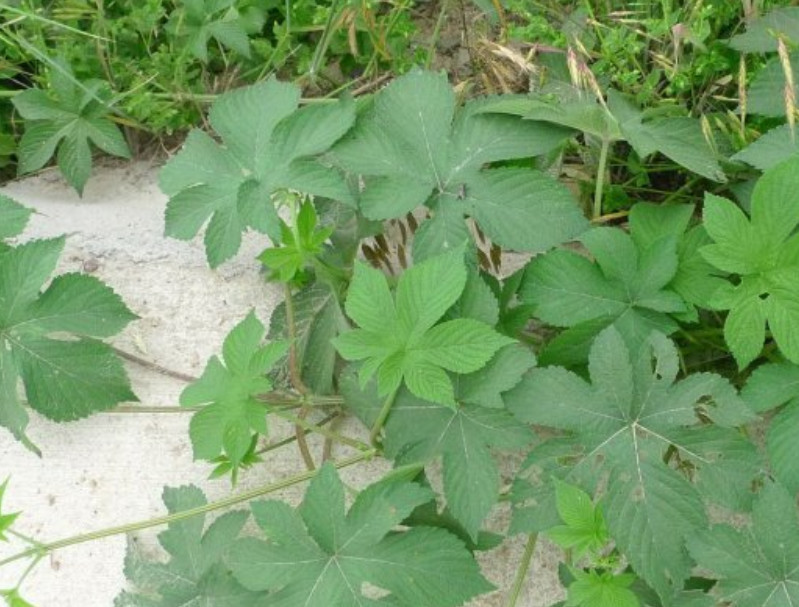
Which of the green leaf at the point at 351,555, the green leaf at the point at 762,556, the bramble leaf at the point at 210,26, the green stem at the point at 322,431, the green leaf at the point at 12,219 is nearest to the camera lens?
the green leaf at the point at 762,556

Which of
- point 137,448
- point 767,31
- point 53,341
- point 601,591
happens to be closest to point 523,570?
point 601,591

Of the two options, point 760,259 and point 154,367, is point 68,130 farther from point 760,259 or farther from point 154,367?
point 760,259

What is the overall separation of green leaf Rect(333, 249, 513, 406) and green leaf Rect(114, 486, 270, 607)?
0.45 meters

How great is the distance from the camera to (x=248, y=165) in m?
2.15

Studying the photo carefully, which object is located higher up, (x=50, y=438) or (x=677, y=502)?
(x=677, y=502)

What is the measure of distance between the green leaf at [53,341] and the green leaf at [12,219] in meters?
0.04

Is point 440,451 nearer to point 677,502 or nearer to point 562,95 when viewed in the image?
point 677,502

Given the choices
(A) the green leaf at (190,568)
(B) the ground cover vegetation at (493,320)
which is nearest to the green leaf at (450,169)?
(B) the ground cover vegetation at (493,320)

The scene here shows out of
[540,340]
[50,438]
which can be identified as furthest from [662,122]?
[50,438]

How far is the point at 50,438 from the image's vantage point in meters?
2.35

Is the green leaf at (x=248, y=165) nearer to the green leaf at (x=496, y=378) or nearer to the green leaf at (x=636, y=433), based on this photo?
the green leaf at (x=496, y=378)

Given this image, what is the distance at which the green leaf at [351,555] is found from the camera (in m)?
1.87

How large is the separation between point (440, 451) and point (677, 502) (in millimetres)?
436

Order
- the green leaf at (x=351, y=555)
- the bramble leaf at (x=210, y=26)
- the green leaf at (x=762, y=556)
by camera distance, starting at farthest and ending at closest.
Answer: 1. the bramble leaf at (x=210, y=26)
2. the green leaf at (x=351, y=555)
3. the green leaf at (x=762, y=556)
